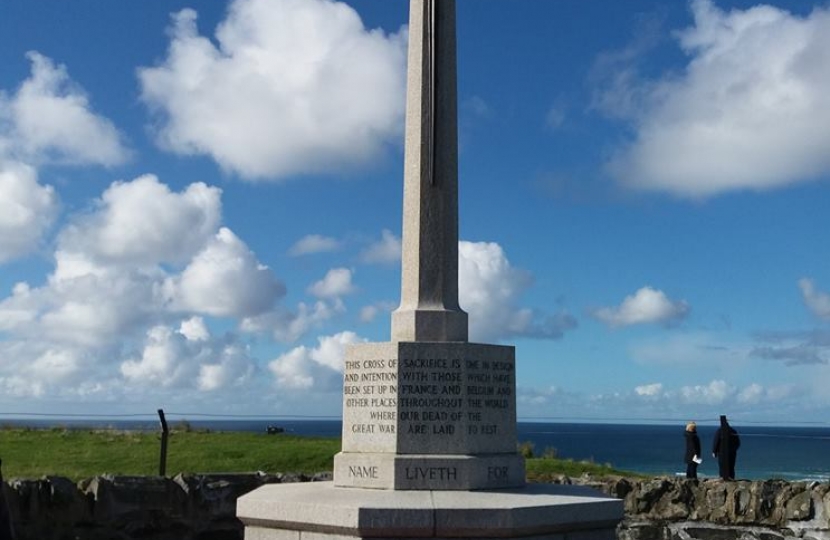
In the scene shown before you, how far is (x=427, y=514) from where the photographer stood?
6.75m

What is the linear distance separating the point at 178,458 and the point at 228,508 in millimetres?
4309

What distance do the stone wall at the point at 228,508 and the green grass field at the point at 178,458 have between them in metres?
1.59

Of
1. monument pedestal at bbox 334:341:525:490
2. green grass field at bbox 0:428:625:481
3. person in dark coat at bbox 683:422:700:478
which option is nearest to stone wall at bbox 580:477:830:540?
green grass field at bbox 0:428:625:481

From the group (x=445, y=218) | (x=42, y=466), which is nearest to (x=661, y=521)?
(x=445, y=218)

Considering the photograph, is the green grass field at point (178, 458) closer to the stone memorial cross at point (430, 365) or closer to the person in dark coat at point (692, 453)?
the person in dark coat at point (692, 453)

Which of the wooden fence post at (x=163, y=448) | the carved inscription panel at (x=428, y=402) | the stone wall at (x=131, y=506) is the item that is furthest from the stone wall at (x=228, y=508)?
the carved inscription panel at (x=428, y=402)

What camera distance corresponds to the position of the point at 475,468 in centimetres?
792

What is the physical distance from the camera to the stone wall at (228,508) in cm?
1001

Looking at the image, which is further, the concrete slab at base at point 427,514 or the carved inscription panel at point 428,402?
→ the carved inscription panel at point 428,402

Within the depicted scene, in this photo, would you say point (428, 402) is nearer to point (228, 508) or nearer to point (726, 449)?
point (228, 508)

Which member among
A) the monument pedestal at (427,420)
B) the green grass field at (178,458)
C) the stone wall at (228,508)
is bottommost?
the stone wall at (228,508)

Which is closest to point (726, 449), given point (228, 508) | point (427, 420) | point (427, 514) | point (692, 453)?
point (692, 453)

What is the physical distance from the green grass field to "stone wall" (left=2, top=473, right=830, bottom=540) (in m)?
1.59

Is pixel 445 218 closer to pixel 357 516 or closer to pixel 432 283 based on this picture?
pixel 432 283
